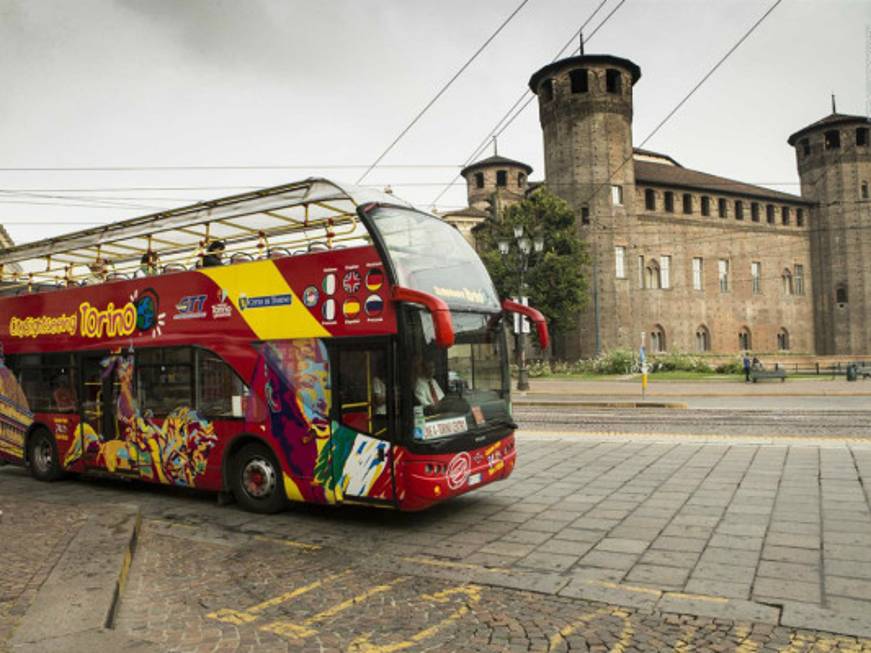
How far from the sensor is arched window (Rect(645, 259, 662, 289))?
53594 millimetres

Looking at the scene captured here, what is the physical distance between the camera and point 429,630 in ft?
14.3

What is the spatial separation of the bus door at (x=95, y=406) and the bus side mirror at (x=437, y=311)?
17.3 ft

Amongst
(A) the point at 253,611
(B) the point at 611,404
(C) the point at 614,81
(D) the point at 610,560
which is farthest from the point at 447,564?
(C) the point at 614,81

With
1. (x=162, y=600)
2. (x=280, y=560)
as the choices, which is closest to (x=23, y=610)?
(x=162, y=600)

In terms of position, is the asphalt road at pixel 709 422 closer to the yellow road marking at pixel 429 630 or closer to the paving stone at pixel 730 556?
→ the paving stone at pixel 730 556

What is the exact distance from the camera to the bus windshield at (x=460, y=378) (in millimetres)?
6668

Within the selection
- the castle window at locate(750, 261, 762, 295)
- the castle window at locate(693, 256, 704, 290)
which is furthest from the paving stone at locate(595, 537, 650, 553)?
the castle window at locate(750, 261, 762, 295)

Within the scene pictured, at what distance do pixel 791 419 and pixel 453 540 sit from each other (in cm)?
1243

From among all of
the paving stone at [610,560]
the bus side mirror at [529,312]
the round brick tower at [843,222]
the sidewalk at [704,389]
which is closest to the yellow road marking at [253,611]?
the paving stone at [610,560]

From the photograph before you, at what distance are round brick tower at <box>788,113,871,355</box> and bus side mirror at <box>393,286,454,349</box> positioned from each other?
66.7m

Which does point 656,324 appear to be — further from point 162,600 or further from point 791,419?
point 162,600

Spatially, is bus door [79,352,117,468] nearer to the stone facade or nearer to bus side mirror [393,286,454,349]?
bus side mirror [393,286,454,349]

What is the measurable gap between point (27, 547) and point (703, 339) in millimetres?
56681

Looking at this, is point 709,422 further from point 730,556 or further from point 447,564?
point 447,564
